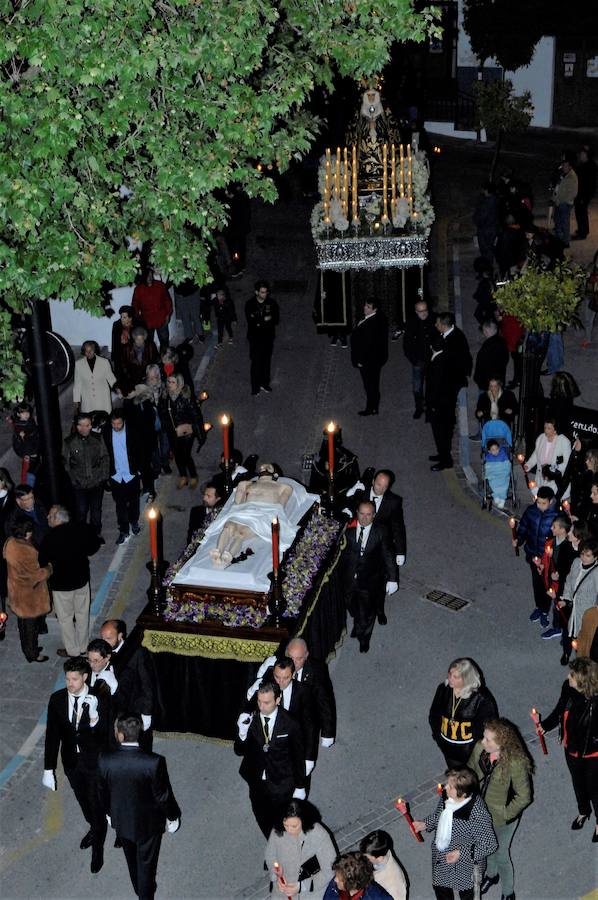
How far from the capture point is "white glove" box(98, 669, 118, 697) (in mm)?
11453

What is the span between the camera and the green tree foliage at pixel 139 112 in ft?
36.6

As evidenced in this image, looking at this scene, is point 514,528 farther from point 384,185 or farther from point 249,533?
point 384,185

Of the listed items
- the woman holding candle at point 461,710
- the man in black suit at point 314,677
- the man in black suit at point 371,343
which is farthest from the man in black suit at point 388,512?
the man in black suit at point 371,343

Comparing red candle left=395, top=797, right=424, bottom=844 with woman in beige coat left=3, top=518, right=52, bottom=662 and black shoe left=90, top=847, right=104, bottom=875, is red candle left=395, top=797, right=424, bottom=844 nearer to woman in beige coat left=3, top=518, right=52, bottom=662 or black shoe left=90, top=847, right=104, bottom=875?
black shoe left=90, top=847, right=104, bottom=875

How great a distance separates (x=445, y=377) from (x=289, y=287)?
26.0 ft

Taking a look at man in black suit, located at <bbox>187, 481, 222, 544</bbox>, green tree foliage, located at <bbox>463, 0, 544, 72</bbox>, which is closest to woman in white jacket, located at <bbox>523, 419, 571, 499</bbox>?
man in black suit, located at <bbox>187, 481, 222, 544</bbox>

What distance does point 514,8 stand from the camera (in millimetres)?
35812

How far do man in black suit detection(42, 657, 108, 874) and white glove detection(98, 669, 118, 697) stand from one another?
0.18 metres

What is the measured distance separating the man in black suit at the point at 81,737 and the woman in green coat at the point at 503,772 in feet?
10.1

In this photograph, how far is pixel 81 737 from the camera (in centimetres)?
1123

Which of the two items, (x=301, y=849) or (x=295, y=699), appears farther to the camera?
(x=295, y=699)

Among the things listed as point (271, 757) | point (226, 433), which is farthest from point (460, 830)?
point (226, 433)

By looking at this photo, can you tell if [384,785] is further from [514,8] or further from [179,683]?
[514,8]

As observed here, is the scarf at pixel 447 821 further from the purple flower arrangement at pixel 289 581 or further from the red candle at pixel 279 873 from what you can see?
the purple flower arrangement at pixel 289 581
